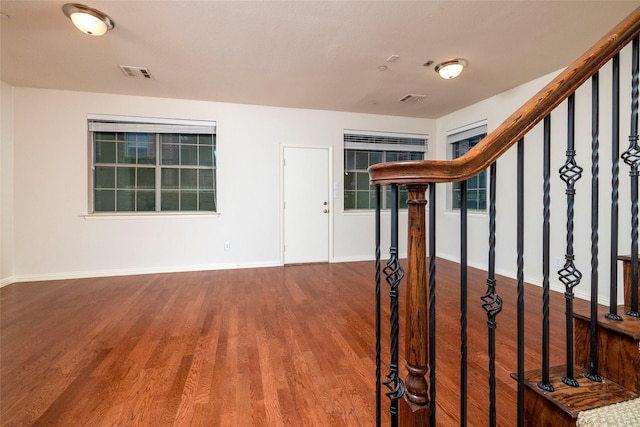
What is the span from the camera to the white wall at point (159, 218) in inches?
150

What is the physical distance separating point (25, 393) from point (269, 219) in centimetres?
321

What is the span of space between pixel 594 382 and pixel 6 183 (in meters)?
5.55

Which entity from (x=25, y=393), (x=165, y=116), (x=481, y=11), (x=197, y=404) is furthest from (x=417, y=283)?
(x=165, y=116)

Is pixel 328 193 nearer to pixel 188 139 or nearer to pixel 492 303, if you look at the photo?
pixel 188 139

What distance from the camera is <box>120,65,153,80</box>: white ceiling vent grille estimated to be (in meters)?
3.19

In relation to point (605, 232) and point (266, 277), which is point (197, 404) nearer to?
point (266, 277)

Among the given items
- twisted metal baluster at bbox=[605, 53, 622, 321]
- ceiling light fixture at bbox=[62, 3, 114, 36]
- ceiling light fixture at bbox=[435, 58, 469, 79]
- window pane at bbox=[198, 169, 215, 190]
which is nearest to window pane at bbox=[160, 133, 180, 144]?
window pane at bbox=[198, 169, 215, 190]

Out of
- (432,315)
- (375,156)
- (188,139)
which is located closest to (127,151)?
(188,139)

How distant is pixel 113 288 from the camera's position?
349cm

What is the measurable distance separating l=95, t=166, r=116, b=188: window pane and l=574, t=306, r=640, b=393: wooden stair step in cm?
500

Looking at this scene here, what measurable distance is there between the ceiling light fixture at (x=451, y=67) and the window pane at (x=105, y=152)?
14.2 feet

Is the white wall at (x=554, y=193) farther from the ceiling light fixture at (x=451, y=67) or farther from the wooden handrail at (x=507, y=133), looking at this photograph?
the wooden handrail at (x=507, y=133)

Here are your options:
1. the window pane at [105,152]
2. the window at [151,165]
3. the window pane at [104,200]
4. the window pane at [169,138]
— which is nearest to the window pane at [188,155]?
the window at [151,165]

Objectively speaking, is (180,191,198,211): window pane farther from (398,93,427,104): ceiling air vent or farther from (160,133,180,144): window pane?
(398,93,427,104): ceiling air vent
